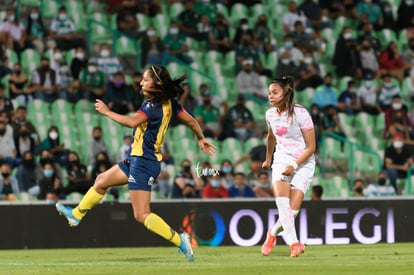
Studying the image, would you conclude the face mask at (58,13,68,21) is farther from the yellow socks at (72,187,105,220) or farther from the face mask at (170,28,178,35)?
the yellow socks at (72,187,105,220)

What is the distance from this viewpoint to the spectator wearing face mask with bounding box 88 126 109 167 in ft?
76.1

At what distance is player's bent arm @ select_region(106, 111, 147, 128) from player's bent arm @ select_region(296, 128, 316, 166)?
2116 mm

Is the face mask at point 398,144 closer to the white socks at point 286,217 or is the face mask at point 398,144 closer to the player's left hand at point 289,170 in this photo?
the white socks at point 286,217

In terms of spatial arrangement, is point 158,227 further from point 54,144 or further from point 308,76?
point 308,76

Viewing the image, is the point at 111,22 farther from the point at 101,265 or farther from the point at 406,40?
the point at 101,265

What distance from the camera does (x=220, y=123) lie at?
81.8 feet

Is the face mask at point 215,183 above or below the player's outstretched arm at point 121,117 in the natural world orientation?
below

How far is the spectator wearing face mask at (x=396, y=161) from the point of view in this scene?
79.3ft

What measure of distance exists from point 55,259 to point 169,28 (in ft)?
39.1

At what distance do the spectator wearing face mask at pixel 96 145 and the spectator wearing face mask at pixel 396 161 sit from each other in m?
5.22

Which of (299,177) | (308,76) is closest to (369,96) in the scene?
(308,76)

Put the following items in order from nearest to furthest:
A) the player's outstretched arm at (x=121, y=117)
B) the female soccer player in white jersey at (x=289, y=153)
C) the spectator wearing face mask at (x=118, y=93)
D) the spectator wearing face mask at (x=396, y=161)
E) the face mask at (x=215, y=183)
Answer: the player's outstretched arm at (x=121, y=117)
the female soccer player in white jersey at (x=289, y=153)
the face mask at (x=215, y=183)
the spectator wearing face mask at (x=396, y=161)
the spectator wearing face mask at (x=118, y=93)

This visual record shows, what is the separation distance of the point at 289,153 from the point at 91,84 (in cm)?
1066

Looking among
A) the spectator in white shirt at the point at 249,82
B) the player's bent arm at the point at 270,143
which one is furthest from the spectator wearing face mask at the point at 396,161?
the player's bent arm at the point at 270,143
